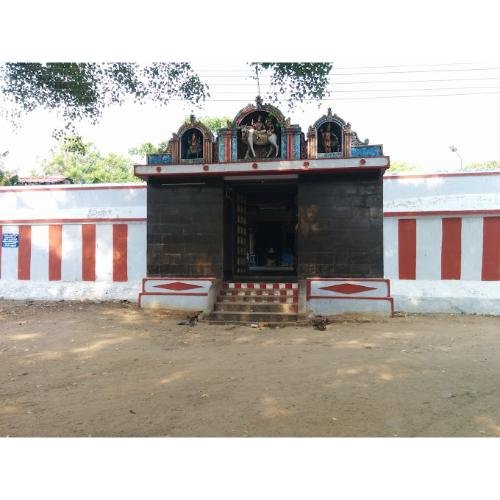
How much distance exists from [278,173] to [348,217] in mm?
1741

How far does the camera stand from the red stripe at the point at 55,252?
10570mm

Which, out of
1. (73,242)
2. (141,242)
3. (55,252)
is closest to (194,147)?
(141,242)

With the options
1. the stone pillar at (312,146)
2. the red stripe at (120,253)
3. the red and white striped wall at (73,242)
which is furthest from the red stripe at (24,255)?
the stone pillar at (312,146)

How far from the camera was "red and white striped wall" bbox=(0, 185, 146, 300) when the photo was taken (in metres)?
10.3

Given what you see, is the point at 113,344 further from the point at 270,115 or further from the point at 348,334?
the point at 270,115

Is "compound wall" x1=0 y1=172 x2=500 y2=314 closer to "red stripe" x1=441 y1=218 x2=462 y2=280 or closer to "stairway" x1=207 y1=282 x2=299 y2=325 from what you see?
"red stripe" x1=441 y1=218 x2=462 y2=280

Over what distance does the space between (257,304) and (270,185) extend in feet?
9.45

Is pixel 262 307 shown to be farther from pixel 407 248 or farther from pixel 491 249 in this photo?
pixel 491 249

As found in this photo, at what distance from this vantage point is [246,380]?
4227mm

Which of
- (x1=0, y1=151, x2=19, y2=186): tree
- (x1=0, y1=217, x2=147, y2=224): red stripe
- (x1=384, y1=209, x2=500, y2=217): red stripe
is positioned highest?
(x1=0, y1=151, x2=19, y2=186): tree

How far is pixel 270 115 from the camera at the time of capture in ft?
29.2

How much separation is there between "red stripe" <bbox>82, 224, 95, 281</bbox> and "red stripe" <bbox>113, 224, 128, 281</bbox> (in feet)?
1.96

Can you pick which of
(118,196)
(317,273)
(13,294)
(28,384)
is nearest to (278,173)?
(317,273)

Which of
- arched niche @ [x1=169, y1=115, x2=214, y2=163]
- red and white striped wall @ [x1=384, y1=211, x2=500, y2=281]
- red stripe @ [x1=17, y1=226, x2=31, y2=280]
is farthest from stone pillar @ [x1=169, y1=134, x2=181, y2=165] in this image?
red and white striped wall @ [x1=384, y1=211, x2=500, y2=281]
